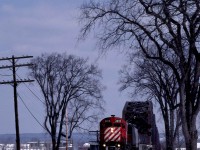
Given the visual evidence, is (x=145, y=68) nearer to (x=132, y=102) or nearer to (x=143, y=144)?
(x=132, y=102)

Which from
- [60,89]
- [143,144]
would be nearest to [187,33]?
[143,144]

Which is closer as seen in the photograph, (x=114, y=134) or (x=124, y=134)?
(x=114, y=134)

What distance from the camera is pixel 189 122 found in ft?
86.2

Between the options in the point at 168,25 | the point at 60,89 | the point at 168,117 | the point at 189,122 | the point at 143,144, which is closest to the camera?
the point at 168,25

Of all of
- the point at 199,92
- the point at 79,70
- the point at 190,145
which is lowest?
the point at 190,145

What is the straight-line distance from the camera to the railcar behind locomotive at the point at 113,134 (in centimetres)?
3259

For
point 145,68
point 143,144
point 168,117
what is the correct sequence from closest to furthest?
point 143,144, point 145,68, point 168,117

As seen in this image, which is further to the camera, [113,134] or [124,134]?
[124,134]

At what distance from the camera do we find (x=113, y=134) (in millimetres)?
32875

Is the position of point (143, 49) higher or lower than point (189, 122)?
higher

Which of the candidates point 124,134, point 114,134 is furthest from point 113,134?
point 124,134

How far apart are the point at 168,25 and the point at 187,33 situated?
114 cm

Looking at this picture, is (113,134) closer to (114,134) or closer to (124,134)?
(114,134)

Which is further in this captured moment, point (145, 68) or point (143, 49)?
point (145, 68)
